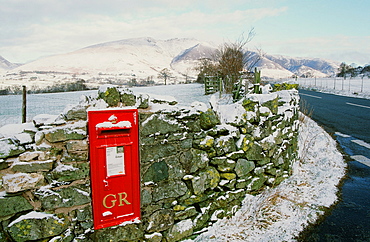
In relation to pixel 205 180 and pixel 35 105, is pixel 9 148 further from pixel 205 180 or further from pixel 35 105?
pixel 35 105

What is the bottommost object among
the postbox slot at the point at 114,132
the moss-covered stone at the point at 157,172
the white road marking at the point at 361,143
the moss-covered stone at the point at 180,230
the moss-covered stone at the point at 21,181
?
the moss-covered stone at the point at 180,230

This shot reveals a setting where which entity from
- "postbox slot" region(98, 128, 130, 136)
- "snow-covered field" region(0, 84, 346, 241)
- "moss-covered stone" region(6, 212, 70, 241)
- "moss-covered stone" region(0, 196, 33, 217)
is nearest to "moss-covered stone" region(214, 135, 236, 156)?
"snow-covered field" region(0, 84, 346, 241)

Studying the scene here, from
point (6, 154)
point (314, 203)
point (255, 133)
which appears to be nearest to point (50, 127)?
point (6, 154)

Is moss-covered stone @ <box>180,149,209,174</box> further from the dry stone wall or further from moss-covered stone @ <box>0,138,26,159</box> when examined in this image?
moss-covered stone @ <box>0,138,26,159</box>

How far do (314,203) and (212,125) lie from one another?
211 centimetres

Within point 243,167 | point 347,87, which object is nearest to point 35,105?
point 243,167

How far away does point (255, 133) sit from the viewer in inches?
149

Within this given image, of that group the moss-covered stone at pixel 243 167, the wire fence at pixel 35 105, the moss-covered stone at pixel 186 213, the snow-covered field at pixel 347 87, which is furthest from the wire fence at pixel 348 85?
the moss-covered stone at pixel 186 213

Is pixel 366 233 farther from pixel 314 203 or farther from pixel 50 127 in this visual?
pixel 50 127

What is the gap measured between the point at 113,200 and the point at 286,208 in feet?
8.43

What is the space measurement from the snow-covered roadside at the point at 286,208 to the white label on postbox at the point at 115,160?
4.70 ft

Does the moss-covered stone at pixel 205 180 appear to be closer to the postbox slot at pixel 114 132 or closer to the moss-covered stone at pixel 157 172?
the moss-covered stone at pixel 157 172

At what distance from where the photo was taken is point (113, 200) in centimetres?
267

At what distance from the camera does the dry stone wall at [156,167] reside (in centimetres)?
228
